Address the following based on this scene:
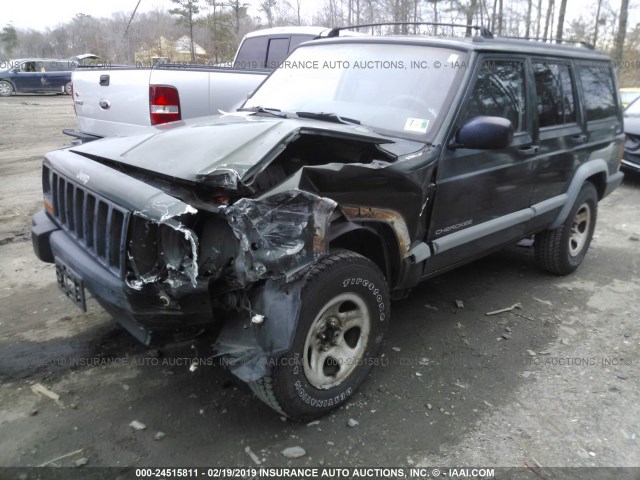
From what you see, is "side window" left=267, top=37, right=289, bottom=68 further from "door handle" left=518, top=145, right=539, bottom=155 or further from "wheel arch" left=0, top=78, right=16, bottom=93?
"wheel arch" left=0, top=78, right=16, bottom=93

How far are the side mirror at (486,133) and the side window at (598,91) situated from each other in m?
2.05

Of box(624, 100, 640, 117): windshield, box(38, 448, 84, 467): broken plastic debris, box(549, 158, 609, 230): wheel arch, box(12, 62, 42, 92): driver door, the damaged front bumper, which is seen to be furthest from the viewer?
box(12, 62, 42, 92): driver door

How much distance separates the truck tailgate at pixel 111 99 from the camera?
5582 millimetres

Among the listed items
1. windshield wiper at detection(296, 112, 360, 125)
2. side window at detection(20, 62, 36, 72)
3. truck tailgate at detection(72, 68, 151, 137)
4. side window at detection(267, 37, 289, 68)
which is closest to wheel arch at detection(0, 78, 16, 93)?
side window at detection(20, 62, 36, 72)

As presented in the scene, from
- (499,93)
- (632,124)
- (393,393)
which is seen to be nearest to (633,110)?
(632,124)

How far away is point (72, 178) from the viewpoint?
2721mm

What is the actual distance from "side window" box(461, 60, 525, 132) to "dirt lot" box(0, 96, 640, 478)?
1.54 metres

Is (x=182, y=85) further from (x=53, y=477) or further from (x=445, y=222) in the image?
(x=53, y=477)

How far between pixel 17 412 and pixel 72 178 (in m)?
1.27

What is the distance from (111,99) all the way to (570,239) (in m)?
5.20

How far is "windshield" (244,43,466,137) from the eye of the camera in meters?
3.23

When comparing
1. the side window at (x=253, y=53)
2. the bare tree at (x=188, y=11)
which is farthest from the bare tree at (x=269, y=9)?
the side window at (x=253, y=53)

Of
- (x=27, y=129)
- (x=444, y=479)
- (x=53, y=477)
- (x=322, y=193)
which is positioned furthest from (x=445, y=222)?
(x=27, y=129)

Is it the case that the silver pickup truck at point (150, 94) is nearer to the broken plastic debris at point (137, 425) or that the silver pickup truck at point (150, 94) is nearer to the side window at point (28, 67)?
the broken plastic debris at point (137, 425)
